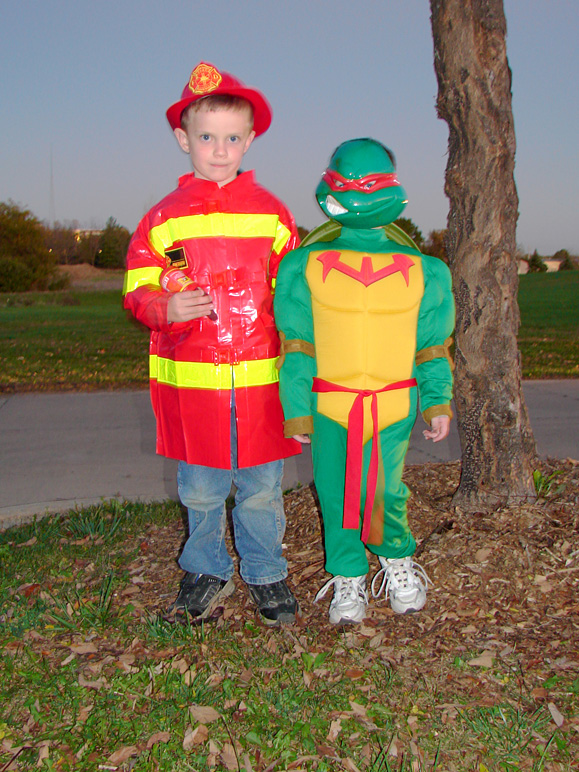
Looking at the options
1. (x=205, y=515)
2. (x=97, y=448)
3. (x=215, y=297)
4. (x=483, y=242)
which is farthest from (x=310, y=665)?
(x=97, y=448)

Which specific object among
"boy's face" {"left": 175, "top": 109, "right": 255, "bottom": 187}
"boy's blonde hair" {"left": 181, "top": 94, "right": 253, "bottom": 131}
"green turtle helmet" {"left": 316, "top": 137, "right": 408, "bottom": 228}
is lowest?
"green turtle helmet" {"left": 316, "top": 137, "right": 408, "bottom": 228}

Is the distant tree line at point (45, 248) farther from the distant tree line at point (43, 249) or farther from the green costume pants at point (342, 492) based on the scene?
the green costume pants at point (342, 492)

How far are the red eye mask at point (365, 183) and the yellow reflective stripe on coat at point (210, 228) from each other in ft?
0.90

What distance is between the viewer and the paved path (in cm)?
433

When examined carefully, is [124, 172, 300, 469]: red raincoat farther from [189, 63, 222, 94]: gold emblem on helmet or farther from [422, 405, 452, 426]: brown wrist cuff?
[422, 405, 452, 426]: brown wrist cuff

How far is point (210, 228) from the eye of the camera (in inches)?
96.3

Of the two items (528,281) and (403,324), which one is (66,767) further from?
(528,281)

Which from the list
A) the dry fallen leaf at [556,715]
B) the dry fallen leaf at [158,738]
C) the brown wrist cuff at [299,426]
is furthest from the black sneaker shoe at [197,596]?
the dry fallen leaf at [556,715]

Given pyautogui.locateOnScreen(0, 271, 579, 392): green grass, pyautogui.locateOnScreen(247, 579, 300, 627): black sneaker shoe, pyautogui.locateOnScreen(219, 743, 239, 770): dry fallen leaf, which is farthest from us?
pyautogui.locateOnScreen(0, 271, 579, 392): green grass

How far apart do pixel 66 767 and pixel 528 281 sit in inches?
1234

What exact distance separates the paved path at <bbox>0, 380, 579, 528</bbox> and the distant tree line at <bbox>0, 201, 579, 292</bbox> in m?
21.7

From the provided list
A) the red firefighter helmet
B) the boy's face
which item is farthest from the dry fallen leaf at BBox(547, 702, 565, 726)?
the red firefighter helmet

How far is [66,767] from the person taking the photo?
2031mm

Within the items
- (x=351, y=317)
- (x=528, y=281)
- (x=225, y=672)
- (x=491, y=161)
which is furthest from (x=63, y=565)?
(x=528, y=281)
